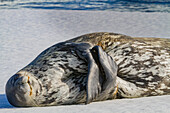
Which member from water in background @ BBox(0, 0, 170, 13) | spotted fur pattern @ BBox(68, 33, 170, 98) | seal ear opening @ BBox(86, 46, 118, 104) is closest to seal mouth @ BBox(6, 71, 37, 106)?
seal ear opening @ BBox(86, 46, 118, 104)

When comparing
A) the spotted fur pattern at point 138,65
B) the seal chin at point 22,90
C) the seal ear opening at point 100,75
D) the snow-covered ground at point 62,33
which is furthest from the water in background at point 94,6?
the seal chin at point 22,90

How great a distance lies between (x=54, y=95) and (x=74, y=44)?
0.62 meters

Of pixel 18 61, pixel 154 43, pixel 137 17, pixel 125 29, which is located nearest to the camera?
pixel 154 43

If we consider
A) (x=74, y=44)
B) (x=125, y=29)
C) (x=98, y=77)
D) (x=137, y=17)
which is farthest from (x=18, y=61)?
(x=137, y=17)

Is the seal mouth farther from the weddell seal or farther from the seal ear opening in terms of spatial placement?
the seal ear opening

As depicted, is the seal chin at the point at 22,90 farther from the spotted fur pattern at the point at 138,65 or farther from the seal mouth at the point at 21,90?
the spotted fur pattern at the point at 138,65

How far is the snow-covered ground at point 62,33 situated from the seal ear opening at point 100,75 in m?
0.11

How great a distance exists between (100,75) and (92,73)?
5.8 inches

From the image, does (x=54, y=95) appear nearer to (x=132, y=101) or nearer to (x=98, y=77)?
(x=98, y=77)

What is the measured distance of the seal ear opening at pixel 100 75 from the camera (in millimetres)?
3209

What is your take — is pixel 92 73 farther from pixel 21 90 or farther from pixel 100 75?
pixel 21 90

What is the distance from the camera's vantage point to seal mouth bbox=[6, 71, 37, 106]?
317cm

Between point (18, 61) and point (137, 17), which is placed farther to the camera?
point (137, 17)

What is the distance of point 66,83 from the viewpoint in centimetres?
333
